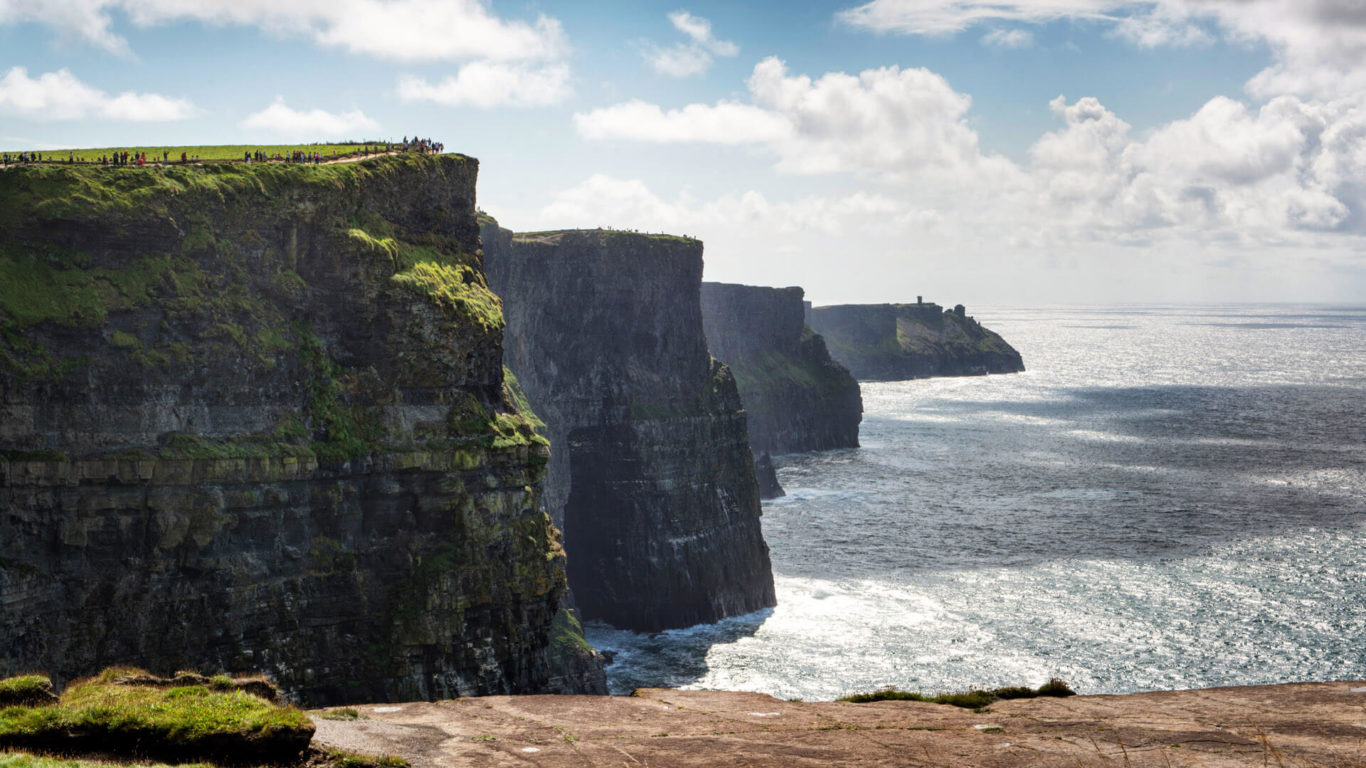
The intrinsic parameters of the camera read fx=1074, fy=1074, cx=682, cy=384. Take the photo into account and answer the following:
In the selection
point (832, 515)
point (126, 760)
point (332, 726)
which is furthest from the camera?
point (832, 515)

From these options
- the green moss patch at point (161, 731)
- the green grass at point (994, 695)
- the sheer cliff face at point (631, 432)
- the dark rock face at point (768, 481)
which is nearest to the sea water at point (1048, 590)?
the dark rock face at point (768, 481)

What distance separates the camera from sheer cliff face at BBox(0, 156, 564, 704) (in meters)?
45.2

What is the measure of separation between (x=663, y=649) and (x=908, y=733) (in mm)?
62369

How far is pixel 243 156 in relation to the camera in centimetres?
6125

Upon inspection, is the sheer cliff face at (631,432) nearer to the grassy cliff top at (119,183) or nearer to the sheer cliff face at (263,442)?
the sheer cliff face at (263,442)

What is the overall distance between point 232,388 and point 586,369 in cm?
5517

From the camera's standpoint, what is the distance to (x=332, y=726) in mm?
31094

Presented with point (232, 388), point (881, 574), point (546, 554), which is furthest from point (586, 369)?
point (232, 388)

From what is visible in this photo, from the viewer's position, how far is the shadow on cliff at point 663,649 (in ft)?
267

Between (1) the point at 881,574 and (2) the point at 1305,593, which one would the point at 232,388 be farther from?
(2) the point at 1305,593

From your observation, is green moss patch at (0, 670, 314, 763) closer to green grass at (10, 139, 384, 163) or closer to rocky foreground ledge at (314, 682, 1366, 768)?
rocky foreground ledge at (314, 682, 1366, 768)

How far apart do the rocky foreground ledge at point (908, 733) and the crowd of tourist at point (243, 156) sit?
34877mm

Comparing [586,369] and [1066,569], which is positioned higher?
[586,369]

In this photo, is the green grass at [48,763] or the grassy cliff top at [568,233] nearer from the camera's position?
the green grass at [48,763]
